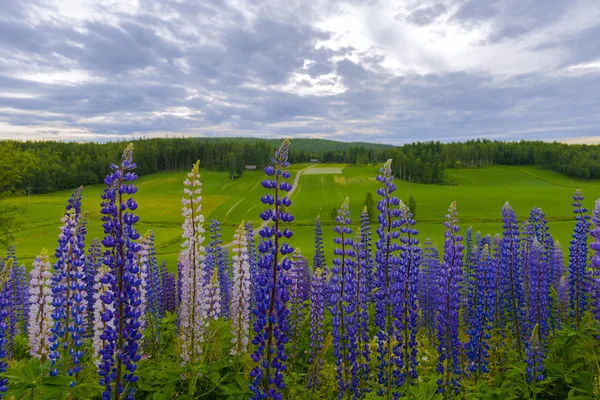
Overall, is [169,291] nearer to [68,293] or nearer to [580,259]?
[68,293]

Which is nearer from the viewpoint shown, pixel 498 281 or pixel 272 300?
pixel 272 300

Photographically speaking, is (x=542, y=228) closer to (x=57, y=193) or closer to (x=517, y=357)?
(x=517, y=357)

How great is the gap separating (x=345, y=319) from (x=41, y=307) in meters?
4.94

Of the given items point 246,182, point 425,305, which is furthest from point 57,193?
point 425,305

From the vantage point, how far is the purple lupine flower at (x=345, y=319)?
211 inches

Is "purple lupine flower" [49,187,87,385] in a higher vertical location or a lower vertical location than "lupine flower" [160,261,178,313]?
higher

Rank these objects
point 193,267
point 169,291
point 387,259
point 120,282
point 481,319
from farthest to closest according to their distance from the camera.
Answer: point 169,291, point 481,319, point 193,267, point 387,259, point 120,282

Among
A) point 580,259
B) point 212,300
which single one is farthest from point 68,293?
point 580,259

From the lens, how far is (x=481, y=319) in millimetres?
7133

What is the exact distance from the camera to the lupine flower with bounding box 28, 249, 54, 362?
555cm

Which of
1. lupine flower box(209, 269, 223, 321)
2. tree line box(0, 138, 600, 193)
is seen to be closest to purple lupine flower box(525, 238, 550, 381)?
lupine flower box(209, 269, 223, 321)

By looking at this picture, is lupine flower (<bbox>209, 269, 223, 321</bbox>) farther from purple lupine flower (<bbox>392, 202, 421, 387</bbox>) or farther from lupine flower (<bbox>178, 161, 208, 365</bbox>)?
purple lupine flower (<bbox>392, 202, 421, 387</bbox>)

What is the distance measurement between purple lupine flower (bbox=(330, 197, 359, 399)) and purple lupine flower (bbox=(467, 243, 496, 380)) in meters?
2.60

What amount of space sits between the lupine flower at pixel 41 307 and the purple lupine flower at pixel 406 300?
17.8 ft
